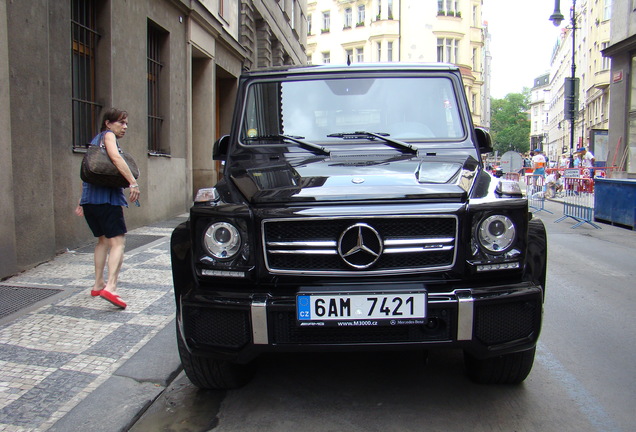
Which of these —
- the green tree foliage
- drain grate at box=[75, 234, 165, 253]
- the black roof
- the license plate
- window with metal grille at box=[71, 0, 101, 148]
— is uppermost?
the green tree foliage

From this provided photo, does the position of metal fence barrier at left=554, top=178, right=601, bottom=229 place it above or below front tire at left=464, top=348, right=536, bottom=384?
above

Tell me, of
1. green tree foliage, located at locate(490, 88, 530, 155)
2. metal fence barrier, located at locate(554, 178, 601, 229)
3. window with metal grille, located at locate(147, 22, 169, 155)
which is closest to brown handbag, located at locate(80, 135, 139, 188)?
window with metal grille, located at locate(147, 22, 169, 155)

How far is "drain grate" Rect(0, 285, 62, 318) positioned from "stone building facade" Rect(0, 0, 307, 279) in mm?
560

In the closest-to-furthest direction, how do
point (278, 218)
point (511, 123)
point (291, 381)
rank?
point (278, 218), point (291, 381), point (511, 123)

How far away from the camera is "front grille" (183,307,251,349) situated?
2.79m

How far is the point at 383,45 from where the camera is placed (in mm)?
51812

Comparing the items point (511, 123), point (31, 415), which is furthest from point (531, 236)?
point (511, 123)

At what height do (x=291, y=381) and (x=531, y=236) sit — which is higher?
(x=531, y=236)

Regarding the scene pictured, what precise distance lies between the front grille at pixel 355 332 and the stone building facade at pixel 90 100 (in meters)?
4.37

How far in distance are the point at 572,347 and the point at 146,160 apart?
8234mm

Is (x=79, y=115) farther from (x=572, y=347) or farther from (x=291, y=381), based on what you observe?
(x=572, y=347)

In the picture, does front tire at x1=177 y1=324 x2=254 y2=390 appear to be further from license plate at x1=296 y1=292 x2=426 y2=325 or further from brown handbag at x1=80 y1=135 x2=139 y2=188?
brown handbag at x1=80 y1=135 x2=139 y2=188

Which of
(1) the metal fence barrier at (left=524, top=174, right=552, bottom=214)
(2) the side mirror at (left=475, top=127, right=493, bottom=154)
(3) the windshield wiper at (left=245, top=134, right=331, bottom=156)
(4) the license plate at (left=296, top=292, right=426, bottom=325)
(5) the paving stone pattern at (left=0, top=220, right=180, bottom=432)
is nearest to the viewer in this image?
(4) the license plate at (left=296, top=292, right=426, bottom=325)

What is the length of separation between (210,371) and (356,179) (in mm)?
1348
